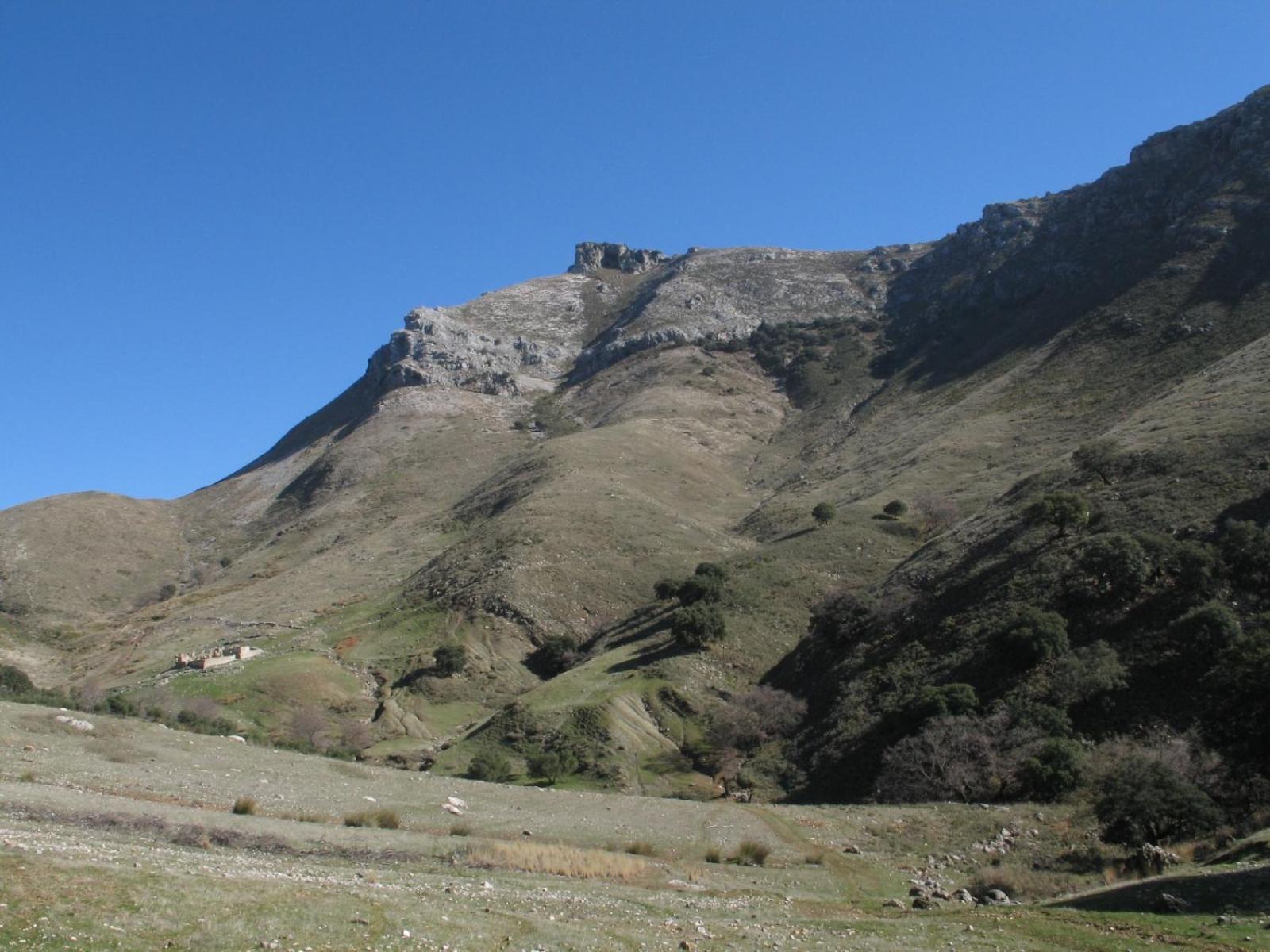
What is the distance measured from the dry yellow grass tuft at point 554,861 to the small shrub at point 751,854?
11.3 feet

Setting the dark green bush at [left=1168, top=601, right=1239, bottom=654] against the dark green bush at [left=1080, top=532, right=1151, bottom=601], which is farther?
the dark green bush at [left=1080, top=532, right=1151, bottom=601]

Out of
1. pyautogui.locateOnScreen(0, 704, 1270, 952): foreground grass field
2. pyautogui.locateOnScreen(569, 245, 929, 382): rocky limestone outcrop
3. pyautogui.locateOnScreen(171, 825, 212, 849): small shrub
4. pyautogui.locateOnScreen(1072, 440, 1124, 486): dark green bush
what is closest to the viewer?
pyautogui.locateOnScreen(0, 704, 1270, 952): foreground grass field

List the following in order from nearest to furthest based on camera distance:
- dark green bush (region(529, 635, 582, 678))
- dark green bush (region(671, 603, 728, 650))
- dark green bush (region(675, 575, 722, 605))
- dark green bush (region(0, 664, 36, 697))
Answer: dark green bush (region(0, 664, 36, 697)) < dark green bush (region(671, 603, 728, 650)) < dark green bush (region(675, 575, 722, 605)) < dark green bush (region(529, 635, 582, 678))

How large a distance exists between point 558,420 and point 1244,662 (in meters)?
118

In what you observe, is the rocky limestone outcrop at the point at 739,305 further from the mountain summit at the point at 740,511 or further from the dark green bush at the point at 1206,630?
the dark green bush at the point at 1206,630

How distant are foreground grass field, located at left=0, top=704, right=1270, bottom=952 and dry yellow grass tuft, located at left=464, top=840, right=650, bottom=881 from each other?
6cm

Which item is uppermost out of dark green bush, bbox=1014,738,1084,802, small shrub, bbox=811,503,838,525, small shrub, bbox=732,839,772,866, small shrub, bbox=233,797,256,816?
small shrub, bbox=811,503,838,525

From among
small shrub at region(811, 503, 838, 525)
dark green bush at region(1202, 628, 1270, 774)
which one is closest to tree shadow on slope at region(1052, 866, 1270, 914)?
dark green bush at region(1202, 628, 1270, 774)

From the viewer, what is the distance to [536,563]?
234ft

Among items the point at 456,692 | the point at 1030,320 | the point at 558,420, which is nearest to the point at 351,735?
the point at 456,692

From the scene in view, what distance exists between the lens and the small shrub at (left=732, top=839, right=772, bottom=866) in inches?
893

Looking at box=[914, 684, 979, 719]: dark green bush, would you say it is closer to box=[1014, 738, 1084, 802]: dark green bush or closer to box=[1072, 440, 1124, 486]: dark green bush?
box=[1014, 738, 1084, 802]: dark green bush

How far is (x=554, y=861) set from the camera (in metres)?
19.4

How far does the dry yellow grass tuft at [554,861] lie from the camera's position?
18906 millimetres
